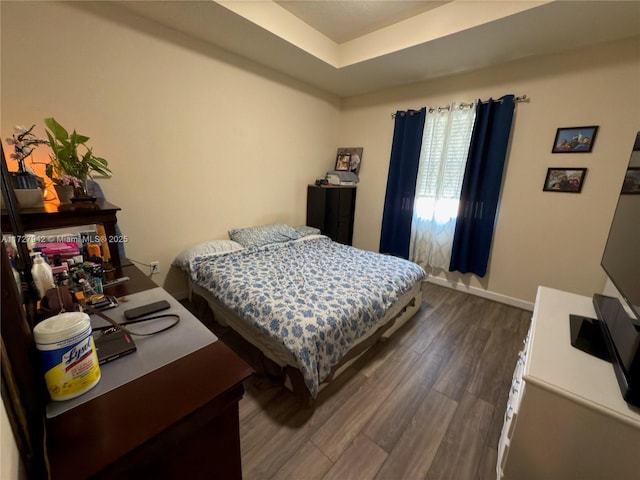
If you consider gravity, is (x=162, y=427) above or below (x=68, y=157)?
below

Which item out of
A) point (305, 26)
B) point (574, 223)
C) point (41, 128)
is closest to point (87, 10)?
point (41, 128)

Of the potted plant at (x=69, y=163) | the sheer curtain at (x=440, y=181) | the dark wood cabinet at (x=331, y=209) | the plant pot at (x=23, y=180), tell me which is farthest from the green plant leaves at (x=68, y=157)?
the sheer curtain at (x=440, y=181)

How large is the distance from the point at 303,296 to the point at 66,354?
126 cm

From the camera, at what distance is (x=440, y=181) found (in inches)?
118

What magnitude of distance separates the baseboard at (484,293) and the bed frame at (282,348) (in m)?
0.88

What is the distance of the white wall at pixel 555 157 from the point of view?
2084mm

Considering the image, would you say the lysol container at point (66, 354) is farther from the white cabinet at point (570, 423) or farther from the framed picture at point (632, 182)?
the framed picture at point (632, 182)

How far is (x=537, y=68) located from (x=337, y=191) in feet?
7.53

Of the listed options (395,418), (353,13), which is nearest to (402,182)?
(353,13)

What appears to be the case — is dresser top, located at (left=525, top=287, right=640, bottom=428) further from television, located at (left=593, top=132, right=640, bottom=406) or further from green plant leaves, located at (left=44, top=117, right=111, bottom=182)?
green plant leaves, located at (left=44, top=117, right=111, bottom=182)

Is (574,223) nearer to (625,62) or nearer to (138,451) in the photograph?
(625,62)

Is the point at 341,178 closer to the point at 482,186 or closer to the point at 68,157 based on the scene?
the point at 482,186

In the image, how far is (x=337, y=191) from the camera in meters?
3.44

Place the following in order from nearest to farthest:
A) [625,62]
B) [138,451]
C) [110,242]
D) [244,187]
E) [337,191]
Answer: [138,451], [110,242], [625,62], [244,187], [337,191]
